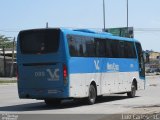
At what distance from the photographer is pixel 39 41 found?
69.6 ft

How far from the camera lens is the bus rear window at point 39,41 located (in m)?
20.9

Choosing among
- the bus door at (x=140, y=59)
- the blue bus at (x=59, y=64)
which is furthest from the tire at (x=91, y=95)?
the bus door at (x=140, y=59)

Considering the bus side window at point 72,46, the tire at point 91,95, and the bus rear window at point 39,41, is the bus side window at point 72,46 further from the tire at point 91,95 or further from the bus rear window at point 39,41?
the tire at point 91,95

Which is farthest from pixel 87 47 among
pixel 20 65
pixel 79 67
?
pixel 20 65

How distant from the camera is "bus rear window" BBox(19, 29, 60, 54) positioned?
823 inches

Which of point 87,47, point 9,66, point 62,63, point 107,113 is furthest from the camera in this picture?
point 9,66

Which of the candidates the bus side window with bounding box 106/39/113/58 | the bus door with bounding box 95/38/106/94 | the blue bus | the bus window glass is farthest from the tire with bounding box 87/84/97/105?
the bus side window with bounding box 106/39/113/58

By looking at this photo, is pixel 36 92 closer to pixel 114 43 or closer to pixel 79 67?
pixel 79 67

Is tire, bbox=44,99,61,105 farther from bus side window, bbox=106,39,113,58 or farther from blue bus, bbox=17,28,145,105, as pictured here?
bus side window, bbox=106,39,113,58

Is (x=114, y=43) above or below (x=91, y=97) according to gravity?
above

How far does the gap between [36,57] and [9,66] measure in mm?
63851

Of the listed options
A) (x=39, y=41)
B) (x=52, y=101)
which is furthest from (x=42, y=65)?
(x=52, y=101)

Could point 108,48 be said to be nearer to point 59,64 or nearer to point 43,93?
point 59,64

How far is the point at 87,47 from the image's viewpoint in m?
22.8
